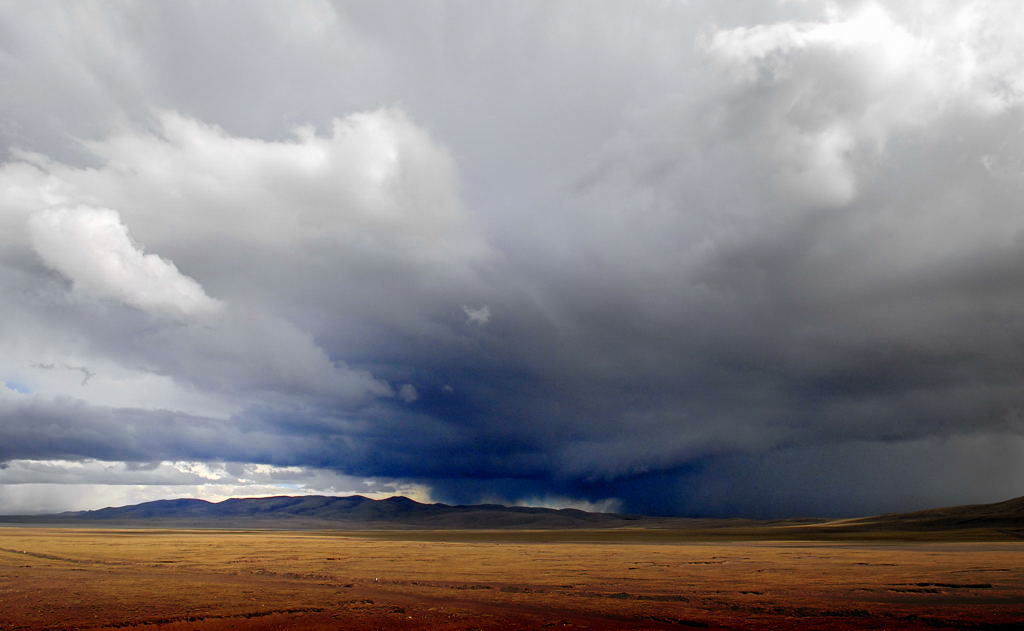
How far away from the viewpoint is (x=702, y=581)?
4559cm

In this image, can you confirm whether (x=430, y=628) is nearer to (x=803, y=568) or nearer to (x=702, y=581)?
(x=702, y=581)

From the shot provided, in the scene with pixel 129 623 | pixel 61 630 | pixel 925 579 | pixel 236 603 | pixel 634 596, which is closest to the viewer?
pixel 61 630

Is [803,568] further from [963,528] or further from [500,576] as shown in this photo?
[963,528]

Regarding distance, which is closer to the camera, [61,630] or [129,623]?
[61,630]

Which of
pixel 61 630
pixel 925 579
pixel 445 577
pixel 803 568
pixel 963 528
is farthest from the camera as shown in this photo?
pixel 963 528

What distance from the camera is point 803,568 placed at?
5578 centimetres

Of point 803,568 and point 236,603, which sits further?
point 803,568

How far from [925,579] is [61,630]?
5104 centimetres

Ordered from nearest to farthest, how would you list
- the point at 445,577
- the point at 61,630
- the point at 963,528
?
the point at 61,630
the point at 445,577
the point at 963,528

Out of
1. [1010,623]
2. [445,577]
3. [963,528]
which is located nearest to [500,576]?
[445,577]

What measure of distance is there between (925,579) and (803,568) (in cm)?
1173


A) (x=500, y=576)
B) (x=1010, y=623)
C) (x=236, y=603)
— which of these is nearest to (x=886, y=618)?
(x=1010, y=623)

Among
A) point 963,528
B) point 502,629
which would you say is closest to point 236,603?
point 502,629

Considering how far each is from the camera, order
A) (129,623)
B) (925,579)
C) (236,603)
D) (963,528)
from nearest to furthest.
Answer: (129,623) → (236,603) → (925,579) → (963,528)
